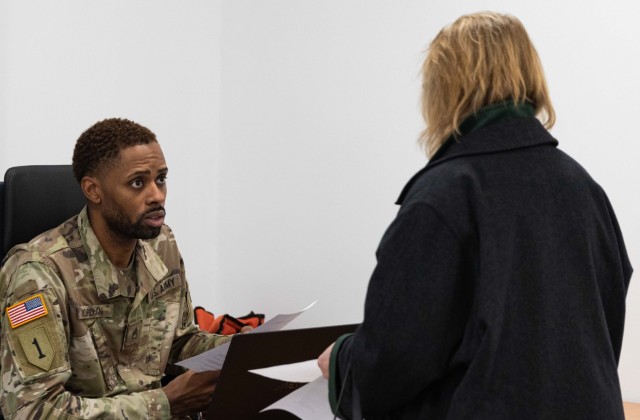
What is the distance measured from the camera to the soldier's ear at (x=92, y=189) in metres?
1.82

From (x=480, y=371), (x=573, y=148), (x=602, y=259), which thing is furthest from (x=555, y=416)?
(x=573, y=148)

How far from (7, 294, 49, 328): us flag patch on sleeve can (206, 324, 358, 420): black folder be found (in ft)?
1.27

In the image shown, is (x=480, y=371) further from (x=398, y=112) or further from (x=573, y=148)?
(x=398, y=112)

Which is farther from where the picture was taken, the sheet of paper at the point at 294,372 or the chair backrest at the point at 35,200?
the chair backrest at the point at 35,200

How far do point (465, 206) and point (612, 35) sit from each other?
67.7 inches

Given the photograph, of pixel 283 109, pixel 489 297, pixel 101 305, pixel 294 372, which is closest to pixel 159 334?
pixel 101 305

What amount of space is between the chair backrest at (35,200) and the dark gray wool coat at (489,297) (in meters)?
1.01

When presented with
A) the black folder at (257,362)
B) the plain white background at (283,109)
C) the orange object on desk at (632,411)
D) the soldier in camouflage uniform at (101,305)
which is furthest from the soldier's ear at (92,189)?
the orange object on desk at (632,411)

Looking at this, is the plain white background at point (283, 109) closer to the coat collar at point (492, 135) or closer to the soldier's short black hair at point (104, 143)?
the soldier's short black hair at point (104, 143)

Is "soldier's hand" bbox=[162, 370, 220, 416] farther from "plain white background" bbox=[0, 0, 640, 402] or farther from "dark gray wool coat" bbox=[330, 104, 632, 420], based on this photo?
"plain white background" bbox=[0, 0, 640, 402]

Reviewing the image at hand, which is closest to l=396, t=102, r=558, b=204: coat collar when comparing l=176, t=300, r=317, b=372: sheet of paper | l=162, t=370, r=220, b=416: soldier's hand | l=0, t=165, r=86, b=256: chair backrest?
l=176, t=300, r=317, b=372: sheet of paper

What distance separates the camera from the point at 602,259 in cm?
123

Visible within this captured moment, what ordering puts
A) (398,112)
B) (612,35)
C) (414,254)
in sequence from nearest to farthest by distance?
(414,254)
(612,35)
(398,112)

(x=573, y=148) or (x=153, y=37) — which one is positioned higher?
(x=153, y=37)
